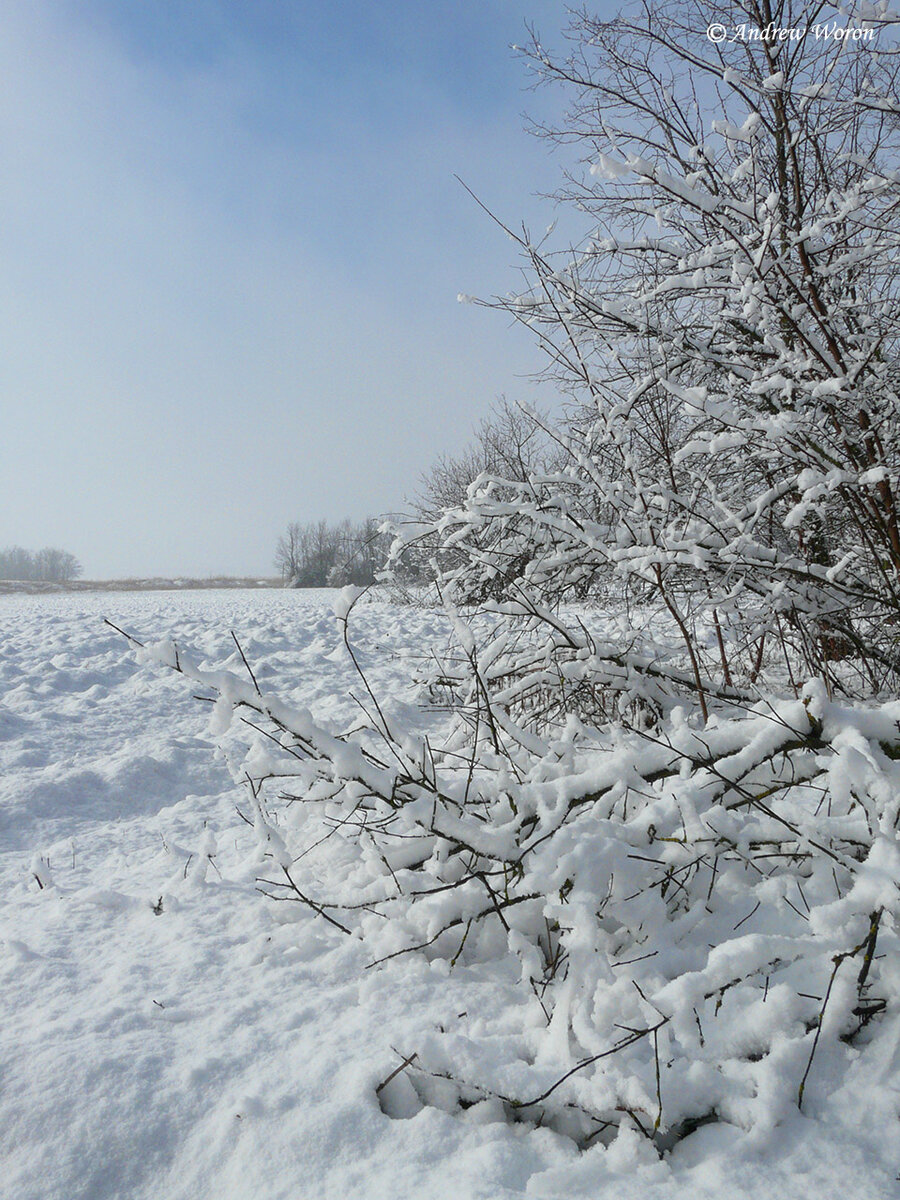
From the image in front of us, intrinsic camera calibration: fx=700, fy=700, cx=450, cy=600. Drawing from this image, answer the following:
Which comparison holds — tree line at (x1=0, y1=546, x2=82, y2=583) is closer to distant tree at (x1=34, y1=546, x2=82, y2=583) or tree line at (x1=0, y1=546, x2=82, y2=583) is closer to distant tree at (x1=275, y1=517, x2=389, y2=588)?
distant tree at (x1=34, y1=546, x2=82, y2=583)

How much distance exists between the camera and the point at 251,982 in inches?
83.7

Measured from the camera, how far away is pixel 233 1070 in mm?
1741

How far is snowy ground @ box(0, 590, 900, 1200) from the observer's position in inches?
56.3

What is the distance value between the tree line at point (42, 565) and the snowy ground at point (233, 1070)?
267 ft

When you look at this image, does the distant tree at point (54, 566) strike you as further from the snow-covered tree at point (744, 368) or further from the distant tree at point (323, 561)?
the snow-covered tree at point (744, 368)

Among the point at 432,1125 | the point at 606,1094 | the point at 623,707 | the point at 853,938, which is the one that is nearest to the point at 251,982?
the point at 432,1125

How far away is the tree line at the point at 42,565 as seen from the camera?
7481 cm

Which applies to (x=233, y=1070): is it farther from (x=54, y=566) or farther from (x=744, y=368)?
(x=54, y=566)

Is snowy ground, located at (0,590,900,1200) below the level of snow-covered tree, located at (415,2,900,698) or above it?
below

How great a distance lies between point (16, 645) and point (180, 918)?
6487 mm

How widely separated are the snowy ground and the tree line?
267 feet

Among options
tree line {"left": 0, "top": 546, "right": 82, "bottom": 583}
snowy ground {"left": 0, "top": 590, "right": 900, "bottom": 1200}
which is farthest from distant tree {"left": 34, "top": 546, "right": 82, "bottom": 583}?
snowy ground {"left": 0, "top": 590, "right": 900, "bottom": 1200}

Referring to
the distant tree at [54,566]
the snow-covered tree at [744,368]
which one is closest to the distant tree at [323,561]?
the snow-covered tree at [744,368]

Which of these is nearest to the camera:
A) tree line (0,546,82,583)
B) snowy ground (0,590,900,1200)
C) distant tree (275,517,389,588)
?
snowy ground (0,590,900,1200)
